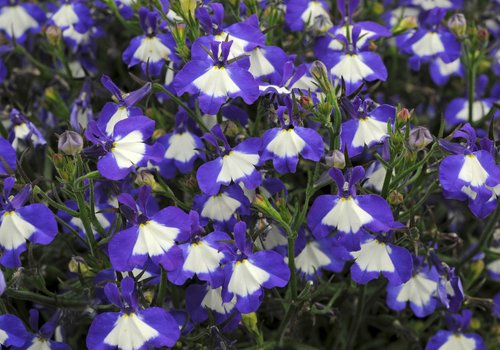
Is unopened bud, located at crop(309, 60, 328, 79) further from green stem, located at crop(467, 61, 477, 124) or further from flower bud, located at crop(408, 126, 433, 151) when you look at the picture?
green stem, located at crop(467, 61, 477, 124)

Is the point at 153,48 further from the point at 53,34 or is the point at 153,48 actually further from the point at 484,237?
the point at 484,237

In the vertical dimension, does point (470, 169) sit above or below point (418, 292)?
above

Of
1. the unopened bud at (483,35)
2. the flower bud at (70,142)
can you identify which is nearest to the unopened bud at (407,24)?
the unopened bud at (483,35)

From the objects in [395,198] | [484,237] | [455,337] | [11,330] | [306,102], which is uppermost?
[306,102]

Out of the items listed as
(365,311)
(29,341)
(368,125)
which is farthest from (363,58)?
(29,341)

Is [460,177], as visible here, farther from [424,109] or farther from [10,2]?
[10,2]

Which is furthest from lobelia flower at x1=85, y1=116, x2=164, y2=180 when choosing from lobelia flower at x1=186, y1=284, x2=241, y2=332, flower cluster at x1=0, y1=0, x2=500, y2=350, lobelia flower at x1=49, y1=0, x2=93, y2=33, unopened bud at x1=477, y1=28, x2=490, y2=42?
unopened bud at x1=477, y1=28, x2=490, y2=42

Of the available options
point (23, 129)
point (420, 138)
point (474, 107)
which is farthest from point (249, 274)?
point (474, 107)

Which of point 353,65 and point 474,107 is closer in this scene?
point 353,65

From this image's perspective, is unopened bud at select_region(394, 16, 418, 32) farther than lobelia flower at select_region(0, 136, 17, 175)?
Yes
